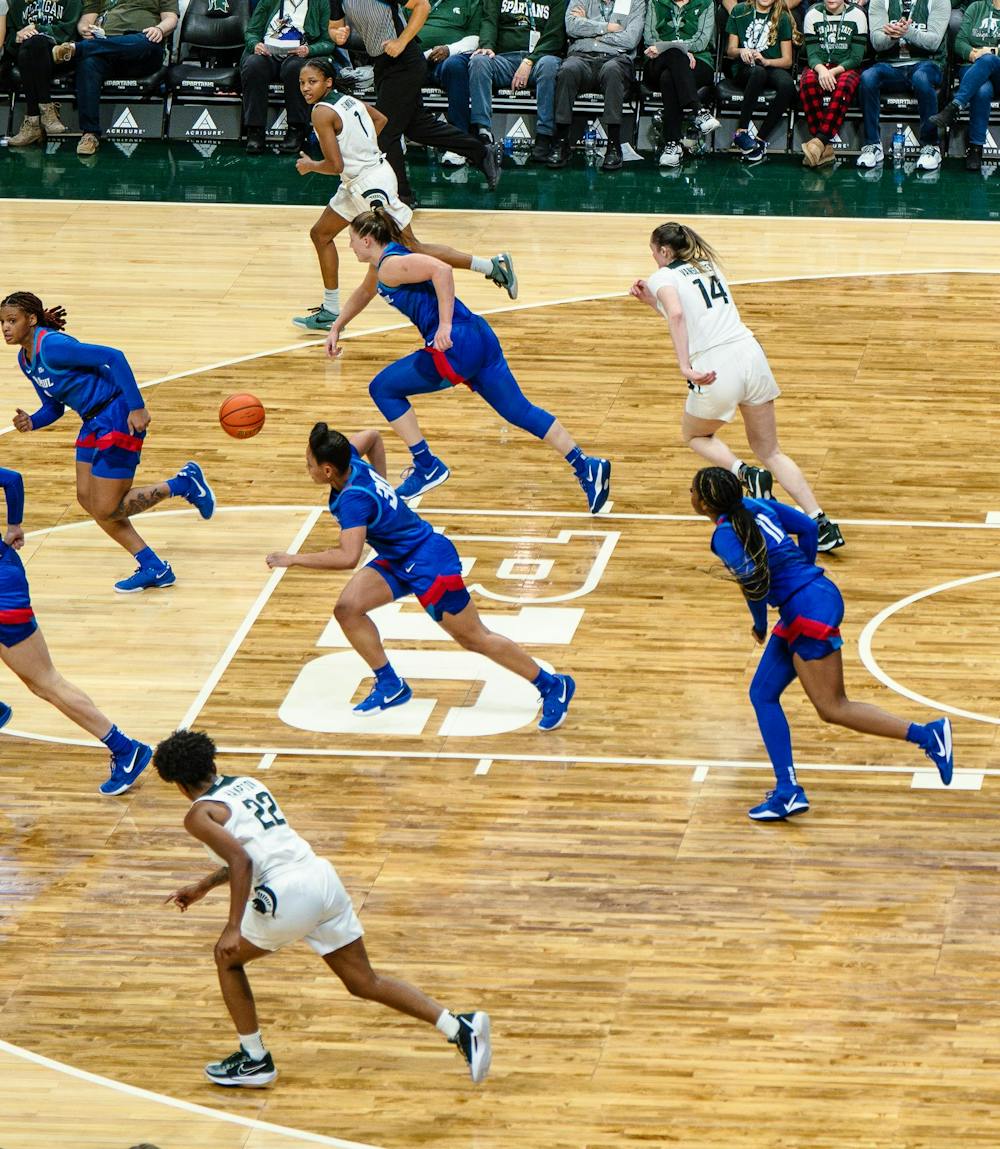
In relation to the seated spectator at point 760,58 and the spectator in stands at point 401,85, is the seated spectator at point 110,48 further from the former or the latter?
the seated spectator at point 760,58

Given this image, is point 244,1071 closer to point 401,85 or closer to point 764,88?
point 401,85

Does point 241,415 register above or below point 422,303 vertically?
below

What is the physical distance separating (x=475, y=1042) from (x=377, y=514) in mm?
2985

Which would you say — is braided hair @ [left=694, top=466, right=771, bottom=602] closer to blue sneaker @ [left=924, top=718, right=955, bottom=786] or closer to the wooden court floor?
blue sneaker @ [left=924, top=718, right=955, bottom=786]

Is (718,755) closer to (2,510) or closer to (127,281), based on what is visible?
(2,510)

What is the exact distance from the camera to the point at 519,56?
66.5 ft

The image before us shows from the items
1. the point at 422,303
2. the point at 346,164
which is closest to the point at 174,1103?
the point at 422,303

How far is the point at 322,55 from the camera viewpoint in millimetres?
20344

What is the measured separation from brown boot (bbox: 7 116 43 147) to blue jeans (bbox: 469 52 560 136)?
15.5 feet

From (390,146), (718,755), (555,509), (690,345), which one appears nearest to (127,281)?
(390,146)

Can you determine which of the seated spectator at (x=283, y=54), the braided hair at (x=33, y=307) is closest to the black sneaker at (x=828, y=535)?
the braided hair at (x=33, y=307)

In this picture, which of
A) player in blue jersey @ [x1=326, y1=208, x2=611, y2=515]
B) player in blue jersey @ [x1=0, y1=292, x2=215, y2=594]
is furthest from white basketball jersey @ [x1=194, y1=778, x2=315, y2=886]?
player in blue jersey @ [x1=326, y1=208, x2=611, y2=515]

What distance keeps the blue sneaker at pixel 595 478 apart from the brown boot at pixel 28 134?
Result: 10.8 metres

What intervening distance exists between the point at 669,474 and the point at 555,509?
0.87m
